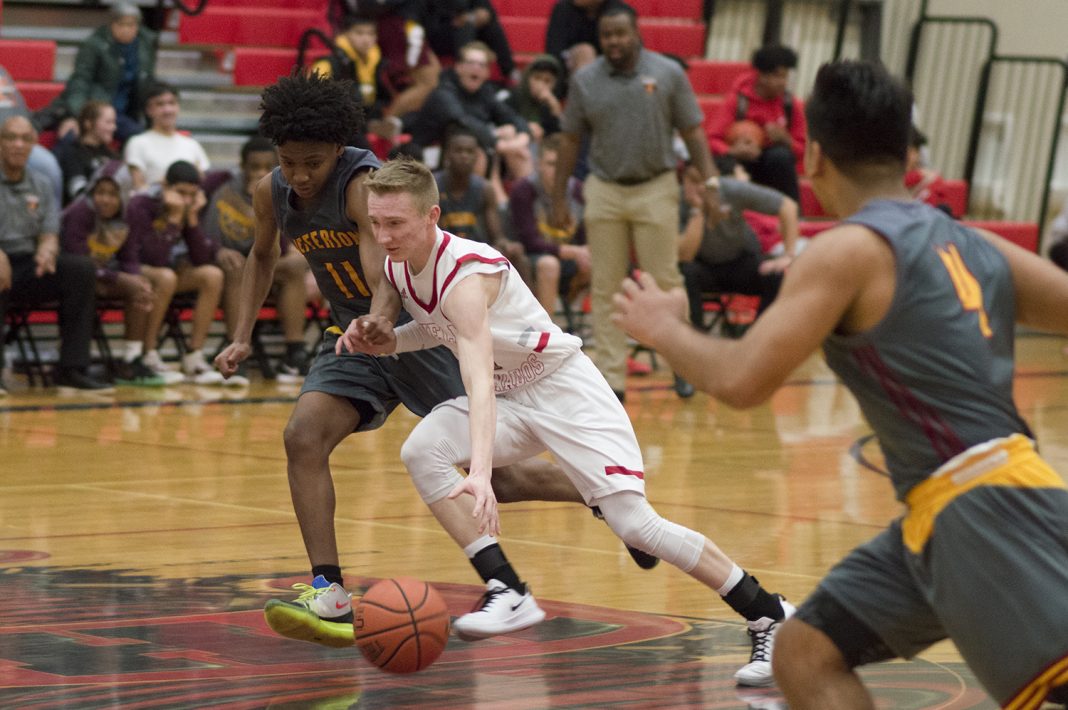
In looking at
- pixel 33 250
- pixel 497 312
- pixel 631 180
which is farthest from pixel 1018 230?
pixel 497 312

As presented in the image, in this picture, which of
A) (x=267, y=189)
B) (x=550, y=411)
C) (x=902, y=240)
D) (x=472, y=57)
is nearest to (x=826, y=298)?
(x=902, y=240)

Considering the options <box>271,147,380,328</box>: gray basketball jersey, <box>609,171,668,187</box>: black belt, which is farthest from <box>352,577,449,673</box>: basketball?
<box>609,171,668,187</box>: black belt

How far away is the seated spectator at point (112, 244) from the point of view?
11562mm

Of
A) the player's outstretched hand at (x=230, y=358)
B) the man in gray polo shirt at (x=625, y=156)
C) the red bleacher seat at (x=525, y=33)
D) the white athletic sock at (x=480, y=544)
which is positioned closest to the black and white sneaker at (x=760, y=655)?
the white athletic sock at (x=480, y=544)

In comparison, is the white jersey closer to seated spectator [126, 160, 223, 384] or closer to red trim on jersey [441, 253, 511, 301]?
red trim on jersey [441, 253, 511, 301]

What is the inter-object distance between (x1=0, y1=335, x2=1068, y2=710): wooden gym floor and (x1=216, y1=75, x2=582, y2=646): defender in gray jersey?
44 centimetres

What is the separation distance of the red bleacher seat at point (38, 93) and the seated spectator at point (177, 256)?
88.2 inches

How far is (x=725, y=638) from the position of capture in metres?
5.44

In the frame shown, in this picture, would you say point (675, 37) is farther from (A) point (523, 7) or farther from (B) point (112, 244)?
(B) point (112, 244)

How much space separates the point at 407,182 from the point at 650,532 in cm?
121

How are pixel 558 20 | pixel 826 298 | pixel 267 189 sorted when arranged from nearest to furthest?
pixel 826 298 < pixel 267 189 < pixel 558 20

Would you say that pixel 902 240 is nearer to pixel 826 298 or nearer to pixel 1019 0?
pixel 826 298

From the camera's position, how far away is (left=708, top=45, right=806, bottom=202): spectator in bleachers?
1327cm

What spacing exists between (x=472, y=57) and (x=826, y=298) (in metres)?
11.3
